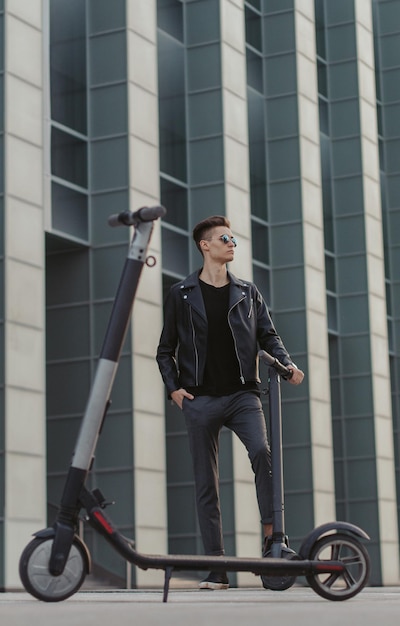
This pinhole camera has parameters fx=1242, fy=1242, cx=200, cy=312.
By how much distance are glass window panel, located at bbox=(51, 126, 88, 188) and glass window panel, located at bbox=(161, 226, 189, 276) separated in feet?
7.47

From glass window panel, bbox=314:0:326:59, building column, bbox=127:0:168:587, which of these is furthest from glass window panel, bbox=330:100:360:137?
building column, bbox=127:0:168:587

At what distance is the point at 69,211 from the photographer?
18.9 metres

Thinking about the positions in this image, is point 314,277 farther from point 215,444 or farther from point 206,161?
point 215,444

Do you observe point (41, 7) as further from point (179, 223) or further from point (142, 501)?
point (142, 501)

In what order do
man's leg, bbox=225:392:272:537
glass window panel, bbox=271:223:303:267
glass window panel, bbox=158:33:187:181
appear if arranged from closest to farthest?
man's leg, bbox=225:392:272:537
glass window panel, bbox=158:33:187:181
glass window panel, bbox=271:223:303:267

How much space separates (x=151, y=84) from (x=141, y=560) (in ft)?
51.5

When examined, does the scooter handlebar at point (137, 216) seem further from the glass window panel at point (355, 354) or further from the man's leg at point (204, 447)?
the glass window panel at point (355, 354)

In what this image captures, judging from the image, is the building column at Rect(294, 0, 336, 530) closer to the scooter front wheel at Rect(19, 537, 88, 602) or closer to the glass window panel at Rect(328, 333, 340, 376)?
the glass window panel at Rect(328, 333, 340, 376)

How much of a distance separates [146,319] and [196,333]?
12.7m

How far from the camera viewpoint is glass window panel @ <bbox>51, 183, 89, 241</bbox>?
1862cm

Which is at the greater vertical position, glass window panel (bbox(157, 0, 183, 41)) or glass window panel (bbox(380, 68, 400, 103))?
glass window panel (bbox(380, 68, 400, 103))

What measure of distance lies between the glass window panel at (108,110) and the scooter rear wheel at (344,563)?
14.4 meters

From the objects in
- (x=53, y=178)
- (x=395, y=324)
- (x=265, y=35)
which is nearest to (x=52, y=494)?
(x=53, y=178)

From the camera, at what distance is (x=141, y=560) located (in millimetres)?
5086
